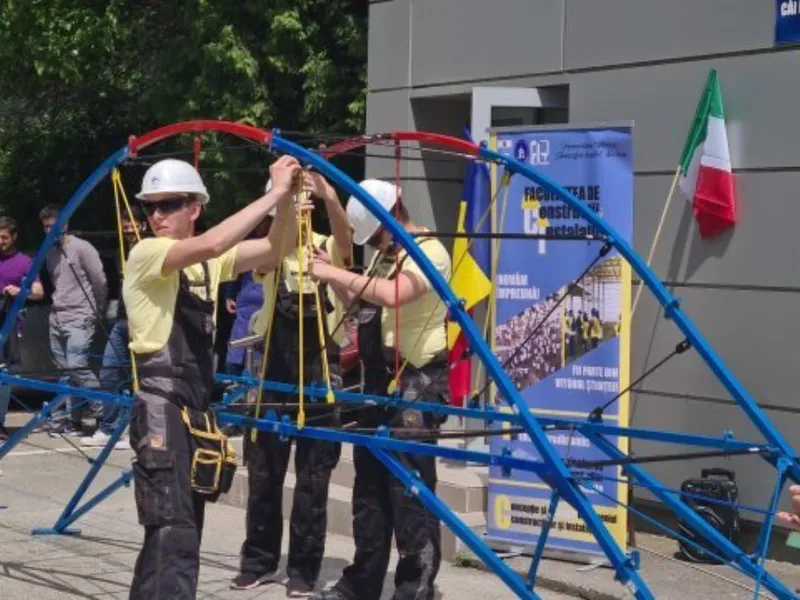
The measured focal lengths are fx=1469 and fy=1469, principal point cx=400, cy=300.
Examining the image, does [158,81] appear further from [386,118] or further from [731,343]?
[731,343]

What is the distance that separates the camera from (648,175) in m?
8.97

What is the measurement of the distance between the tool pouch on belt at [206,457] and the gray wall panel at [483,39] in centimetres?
451

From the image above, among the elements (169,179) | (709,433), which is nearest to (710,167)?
(709,433)

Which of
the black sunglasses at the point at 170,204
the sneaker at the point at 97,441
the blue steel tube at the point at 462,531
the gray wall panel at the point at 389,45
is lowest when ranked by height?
the sneaker at the point at 97,441

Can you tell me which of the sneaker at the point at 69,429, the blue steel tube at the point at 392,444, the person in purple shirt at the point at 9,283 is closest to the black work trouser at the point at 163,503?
the blue steel tube at the point at 392,444

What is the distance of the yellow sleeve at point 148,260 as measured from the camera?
5855mm

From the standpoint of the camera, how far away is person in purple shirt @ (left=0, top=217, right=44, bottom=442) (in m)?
12.7

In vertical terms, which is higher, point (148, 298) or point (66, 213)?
point (66, 213)

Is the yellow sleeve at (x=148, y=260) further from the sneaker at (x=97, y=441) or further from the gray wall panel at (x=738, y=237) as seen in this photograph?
the sneaker at (x=97, y=441)

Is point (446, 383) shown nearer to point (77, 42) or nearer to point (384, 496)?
point (384, 496)

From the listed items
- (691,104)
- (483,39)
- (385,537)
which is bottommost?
(385,537)

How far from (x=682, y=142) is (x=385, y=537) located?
322 centimetres

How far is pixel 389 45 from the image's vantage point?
1121 centimetres

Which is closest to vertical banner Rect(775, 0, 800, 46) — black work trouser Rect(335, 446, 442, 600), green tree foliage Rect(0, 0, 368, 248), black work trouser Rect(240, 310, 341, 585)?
black work trouser Rect(240, 310, 341, 585)
